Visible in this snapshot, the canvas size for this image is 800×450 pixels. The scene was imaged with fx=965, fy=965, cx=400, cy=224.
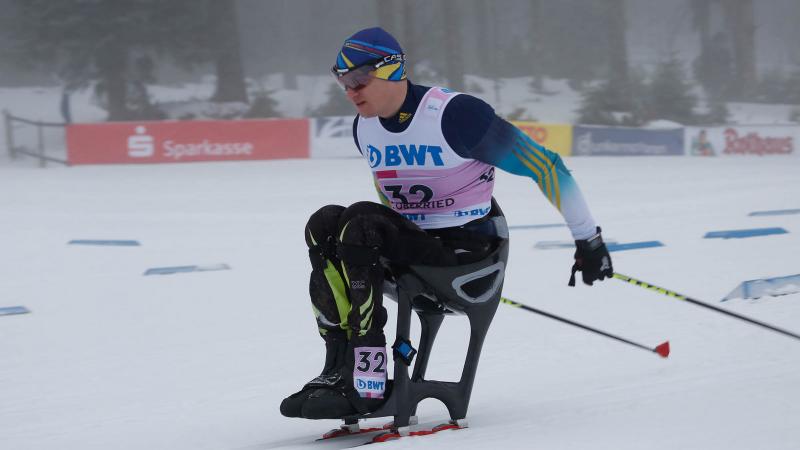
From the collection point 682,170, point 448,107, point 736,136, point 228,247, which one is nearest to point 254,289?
point 228,247

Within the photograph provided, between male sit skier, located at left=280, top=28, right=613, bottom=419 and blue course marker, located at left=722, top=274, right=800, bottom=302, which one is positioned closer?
male sit skier, located at left=280, top=28, right=613, bottom=419

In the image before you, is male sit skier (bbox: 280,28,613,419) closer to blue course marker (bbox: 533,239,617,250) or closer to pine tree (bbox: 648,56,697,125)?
blue course marker (bbox: 533,239,617,250)

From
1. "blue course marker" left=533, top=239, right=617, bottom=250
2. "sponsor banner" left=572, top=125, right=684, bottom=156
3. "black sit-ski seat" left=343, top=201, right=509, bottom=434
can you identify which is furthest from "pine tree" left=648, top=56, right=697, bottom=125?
"black sit-ski seat" left=343, top=201, right=509, bottom=434

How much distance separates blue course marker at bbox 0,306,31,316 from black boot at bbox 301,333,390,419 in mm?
3838

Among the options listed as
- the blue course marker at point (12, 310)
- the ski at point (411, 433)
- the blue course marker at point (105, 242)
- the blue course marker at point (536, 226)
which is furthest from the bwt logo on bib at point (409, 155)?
the blue course marker at point (536, 226)

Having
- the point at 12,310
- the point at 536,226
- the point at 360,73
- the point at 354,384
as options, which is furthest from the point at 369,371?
the point at 536,226

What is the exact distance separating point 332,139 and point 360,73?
58.5 ft

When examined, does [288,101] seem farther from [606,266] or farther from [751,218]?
[606,266]

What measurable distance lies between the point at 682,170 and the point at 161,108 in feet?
62.1

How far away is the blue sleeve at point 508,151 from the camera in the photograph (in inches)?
137

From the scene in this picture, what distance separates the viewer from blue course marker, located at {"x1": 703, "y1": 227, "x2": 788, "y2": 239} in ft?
29.8

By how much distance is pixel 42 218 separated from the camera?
1209 centimetres

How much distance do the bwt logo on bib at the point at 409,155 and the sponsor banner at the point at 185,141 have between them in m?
17.8

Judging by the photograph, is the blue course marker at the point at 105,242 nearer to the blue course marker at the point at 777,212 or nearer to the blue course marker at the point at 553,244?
the blue course marker at the point at 553,244
